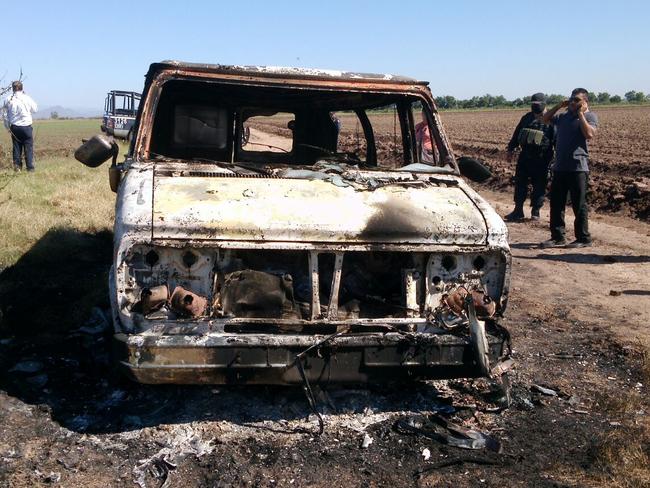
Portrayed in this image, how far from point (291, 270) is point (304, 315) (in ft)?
1.05

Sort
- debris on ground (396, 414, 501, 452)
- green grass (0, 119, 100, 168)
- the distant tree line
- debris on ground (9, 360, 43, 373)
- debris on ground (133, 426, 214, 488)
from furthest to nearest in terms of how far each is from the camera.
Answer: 1. the distant tree line
2. green grass (0, 119, 100, 168)
3. debris on ground (9, 360, 43, 373)
4. debris on ground (396, 414, 501, 452)
5. debris on ground (133, 426, 214, 488)

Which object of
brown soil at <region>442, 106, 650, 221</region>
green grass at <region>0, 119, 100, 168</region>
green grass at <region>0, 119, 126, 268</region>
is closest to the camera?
green grass at <region>0, 119, 126, 268</region>

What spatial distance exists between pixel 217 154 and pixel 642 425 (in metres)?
3.52

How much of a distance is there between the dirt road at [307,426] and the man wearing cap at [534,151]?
5471 millimetres

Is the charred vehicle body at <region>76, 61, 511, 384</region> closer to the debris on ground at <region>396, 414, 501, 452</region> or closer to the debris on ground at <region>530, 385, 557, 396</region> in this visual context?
the debris on ground at <region>396, 414, 501, 452</region>

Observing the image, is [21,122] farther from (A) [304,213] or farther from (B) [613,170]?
(B) [613,170]

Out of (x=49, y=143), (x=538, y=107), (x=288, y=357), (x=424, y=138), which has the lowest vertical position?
(x=49, y=143)

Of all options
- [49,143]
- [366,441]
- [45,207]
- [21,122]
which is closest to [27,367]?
[366,441]

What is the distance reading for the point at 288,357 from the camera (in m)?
3.51

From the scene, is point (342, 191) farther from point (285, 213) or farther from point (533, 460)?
point (533, 460)

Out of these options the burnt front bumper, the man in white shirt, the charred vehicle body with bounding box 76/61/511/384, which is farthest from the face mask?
the man in white shirt

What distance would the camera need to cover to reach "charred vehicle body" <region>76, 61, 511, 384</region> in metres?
3.53

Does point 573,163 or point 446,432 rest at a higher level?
point 573,163

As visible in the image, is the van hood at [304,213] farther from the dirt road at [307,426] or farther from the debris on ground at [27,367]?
the debris on ground at [27,367]
